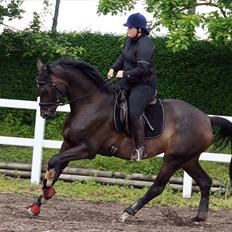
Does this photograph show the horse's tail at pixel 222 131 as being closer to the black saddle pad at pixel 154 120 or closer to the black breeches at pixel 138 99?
the black saddle pad at pixel 154 120

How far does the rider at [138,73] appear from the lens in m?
7.25

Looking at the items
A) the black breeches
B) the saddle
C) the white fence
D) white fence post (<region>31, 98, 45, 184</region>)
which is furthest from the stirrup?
white fence post (<region>31, 98, 45, 184</region>)

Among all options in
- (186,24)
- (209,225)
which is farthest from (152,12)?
(209,225)

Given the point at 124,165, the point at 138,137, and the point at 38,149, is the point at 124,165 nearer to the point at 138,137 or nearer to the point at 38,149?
the point at 38,149

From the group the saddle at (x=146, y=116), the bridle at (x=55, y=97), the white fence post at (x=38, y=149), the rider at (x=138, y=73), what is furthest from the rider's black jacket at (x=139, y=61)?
the white fence post at (x=38, y=149)

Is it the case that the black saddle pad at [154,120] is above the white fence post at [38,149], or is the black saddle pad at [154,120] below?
above

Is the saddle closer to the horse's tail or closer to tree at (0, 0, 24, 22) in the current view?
the horse's tail

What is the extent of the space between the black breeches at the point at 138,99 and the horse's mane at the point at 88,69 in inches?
13.7

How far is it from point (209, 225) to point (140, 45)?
94.6 inches

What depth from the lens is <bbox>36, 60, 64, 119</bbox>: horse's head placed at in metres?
7.12

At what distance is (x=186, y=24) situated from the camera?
Result: 10062mm

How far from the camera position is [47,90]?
7.12m

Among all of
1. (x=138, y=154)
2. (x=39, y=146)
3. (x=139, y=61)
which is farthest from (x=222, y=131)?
(x=39, y=146)

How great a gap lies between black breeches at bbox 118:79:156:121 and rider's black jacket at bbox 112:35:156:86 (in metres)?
0.09
